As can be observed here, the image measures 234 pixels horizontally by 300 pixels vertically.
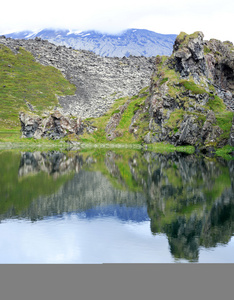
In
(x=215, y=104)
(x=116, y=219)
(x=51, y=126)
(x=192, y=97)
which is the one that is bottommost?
(x=51, y=126)

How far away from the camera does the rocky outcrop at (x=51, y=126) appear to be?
172 metres

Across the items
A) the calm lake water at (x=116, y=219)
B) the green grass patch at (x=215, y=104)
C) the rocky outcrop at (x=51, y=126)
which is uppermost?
the calm lake water at (x=116, y=219)

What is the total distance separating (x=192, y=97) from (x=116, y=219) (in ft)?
411

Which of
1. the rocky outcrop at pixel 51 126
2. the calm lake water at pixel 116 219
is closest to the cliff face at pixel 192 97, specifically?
the rocky outcrop at pixel 51 126

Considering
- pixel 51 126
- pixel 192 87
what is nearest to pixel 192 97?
pixel 192 87

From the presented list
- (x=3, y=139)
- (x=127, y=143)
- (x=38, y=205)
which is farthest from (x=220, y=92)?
(x=38, y=205)

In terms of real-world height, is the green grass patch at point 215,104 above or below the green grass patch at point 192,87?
below

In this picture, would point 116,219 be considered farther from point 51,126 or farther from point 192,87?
point 51,126

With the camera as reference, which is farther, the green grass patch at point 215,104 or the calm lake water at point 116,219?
the green grass patch at point 215,104

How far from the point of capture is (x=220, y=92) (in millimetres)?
169875

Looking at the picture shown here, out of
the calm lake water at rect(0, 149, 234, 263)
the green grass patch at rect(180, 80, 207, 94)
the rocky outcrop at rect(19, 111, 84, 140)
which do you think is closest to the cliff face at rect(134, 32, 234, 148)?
the green grass patch at rect(180, 80, 207, 94)

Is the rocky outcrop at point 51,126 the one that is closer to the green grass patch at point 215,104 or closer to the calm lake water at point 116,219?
the green grass patch at point 215,104

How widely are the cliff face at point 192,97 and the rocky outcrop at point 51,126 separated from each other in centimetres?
4060

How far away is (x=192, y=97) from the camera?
493 feet
